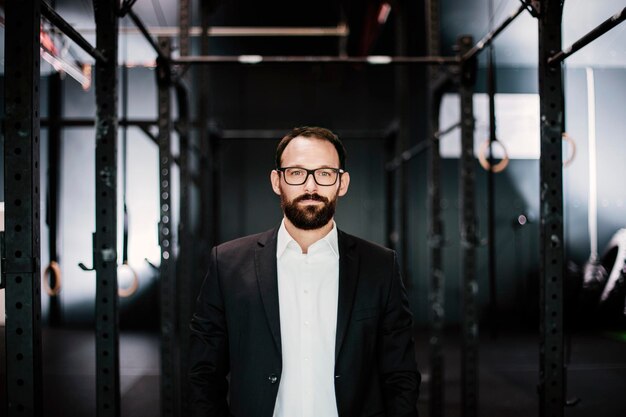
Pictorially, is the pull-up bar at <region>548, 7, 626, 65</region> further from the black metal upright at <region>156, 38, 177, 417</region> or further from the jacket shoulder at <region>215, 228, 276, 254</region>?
the black metal upright at <region>156, 38, 177, 417</region>

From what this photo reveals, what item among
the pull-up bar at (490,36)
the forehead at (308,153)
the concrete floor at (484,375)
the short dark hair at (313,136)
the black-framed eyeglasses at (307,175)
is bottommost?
the concrete floor at (484,375)

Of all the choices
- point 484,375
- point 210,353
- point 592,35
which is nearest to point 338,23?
point 484,375

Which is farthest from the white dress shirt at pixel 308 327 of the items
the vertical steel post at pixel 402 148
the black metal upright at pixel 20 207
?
the vertical steel post at pixel 402 148

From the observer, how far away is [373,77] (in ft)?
23.0

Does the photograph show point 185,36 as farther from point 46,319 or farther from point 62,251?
point 46,319

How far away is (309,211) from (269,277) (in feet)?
0.75

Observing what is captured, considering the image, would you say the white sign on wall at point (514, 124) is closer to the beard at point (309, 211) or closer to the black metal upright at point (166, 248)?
the black metal upright at point (166, 248)

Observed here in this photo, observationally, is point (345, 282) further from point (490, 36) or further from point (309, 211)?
point (490, 36)

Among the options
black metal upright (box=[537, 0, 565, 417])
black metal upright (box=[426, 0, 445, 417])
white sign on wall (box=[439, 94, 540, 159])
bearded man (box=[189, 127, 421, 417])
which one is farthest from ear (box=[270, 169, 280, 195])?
white sign on wall (box=[439, 94, 540, 159])

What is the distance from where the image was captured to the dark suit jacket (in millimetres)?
1559

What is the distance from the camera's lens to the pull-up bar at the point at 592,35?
1659 millimetres

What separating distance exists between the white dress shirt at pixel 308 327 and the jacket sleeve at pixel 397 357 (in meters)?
0.16

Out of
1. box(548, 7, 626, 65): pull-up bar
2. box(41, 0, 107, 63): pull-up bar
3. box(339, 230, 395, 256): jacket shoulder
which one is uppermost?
box(41, 0, 107, 63): pull-up bar

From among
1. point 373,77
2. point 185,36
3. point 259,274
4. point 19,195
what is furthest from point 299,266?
point 373,77
